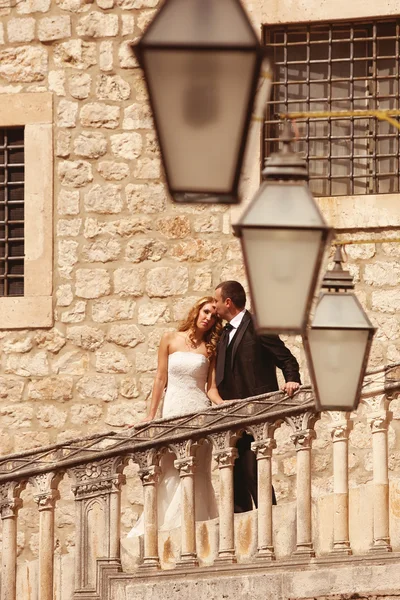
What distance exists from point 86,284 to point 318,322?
20.3ft

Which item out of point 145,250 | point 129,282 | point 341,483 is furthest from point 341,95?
point 341,483

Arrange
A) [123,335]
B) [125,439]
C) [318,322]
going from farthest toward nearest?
[123,335] < [125,439] < [318,322]

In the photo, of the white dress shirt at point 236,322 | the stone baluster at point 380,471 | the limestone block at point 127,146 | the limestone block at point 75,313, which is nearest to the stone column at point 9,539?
the white dress shirt at point 236,322

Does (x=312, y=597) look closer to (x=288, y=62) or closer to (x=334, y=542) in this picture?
(x=334, y=542)

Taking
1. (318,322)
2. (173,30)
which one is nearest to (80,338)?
(318,322)

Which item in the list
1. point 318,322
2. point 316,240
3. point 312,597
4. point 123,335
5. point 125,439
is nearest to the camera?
point 316,240

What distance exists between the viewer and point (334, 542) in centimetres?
923

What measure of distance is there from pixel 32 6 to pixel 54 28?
→ 27 centimetres

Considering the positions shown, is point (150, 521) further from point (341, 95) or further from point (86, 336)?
point (341, 95)

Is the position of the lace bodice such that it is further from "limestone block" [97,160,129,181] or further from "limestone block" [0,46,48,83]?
"limestone block" [0,46,48,83]

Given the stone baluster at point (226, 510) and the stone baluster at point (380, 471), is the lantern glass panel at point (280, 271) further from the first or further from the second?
the stone baluster at point (226, 510)

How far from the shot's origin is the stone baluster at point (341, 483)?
920 centimetres

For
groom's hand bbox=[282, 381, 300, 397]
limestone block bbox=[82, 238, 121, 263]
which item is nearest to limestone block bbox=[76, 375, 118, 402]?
limestone block bbox=[82, 238, 121, 263]

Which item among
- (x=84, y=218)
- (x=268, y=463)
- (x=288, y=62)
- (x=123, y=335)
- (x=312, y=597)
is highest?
(x=288, y=62)
